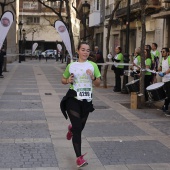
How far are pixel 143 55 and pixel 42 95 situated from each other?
13.3ft

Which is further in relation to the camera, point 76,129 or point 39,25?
point 39,25

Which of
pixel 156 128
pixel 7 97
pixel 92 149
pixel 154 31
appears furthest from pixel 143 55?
pixel 154 31

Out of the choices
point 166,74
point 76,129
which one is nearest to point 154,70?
point 166,74

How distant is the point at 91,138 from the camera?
726 cm

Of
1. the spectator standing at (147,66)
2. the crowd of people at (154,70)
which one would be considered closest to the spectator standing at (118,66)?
the crowd of people at (154,70)

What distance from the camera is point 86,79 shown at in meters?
5.48

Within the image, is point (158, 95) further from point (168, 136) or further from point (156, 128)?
point (168, 136)

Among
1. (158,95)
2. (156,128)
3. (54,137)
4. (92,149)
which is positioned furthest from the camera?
(158,95)

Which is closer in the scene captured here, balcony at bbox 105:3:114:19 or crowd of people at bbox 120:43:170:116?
crowd of people at bbox 120:43:170:116

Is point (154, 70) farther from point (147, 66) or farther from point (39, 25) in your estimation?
point (39, 25)

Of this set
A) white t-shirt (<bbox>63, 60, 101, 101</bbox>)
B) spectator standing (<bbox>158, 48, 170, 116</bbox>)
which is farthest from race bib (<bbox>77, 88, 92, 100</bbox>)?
spectator standing (<bbox>158, 48, 170, 116</bbox>)

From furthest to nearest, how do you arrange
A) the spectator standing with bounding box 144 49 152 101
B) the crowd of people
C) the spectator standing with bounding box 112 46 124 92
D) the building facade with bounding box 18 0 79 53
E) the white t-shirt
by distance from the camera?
the building facade with bounding box 18 0 79 53
the spectator standing with bounding box 112 46 124 92
the spectator standing with bounding box 144 49 152 101
the crowd of people
the white t-shirt

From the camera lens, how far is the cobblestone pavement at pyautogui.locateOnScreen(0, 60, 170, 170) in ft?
18.9

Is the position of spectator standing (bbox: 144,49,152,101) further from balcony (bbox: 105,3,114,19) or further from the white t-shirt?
balcony (bbox: 105,3,114,19)
